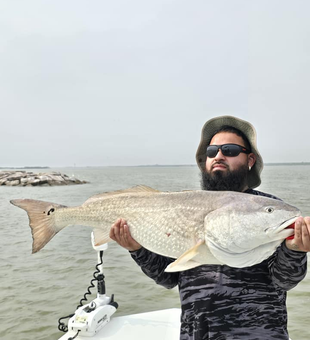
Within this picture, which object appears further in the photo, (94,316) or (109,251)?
(109,251)

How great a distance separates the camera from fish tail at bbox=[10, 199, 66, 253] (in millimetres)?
3197

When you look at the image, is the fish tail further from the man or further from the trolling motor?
the trolling motor

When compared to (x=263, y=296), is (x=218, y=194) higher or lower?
higher

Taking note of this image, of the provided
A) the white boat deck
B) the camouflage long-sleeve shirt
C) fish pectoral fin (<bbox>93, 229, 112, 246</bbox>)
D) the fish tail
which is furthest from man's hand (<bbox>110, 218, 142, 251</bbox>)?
the white boat deck

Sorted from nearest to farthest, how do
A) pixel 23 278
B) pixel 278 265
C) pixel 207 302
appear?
pixel 278 265 < pixel 207 302 < pixel 23 278

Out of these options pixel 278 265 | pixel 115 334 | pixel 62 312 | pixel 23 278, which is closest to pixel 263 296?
pixel 278 265

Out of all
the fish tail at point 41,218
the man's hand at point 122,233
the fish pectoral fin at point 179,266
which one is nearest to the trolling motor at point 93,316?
the fish tail at point 41,218

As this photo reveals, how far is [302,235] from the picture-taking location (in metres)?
2.02

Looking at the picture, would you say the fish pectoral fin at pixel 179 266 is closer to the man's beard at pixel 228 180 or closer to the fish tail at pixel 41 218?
the man's beard at pixel 228 180

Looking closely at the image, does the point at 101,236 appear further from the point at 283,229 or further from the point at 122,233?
the point at 283,229

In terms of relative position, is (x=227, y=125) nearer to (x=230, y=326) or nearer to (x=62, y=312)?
(x=230, y=326)

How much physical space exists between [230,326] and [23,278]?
8047 millimetres

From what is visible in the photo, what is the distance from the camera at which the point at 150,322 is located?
4.91m

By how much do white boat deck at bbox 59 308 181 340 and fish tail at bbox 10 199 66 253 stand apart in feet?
6.73
